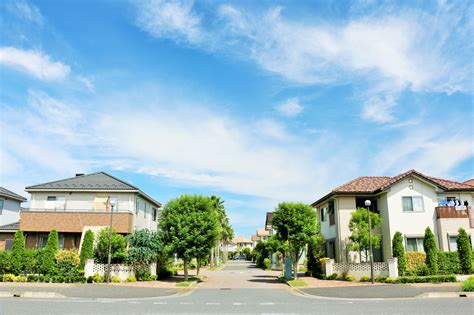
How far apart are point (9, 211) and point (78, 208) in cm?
1053

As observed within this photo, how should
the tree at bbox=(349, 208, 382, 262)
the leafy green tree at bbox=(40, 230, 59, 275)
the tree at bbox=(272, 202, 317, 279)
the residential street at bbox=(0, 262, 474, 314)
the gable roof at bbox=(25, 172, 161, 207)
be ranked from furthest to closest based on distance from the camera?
the gable roof at bbox=(25, 172, 161, 207) → the tree at bbox=(349, 208, 382, 262) → the tree at bbox=(272, 202, 317, 279) → the leafy green tree at bbox=(40, 230, 59, 275) → the residential street at bbox=(0, 262, 474, 314)

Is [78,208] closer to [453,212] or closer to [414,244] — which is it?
[414,244]

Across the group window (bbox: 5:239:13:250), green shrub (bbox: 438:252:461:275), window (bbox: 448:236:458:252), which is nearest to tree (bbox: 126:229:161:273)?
window (bbox: 5:239:13:250)

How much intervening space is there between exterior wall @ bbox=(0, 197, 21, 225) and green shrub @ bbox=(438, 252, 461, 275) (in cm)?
3664

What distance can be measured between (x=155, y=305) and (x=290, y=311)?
18.0 feet

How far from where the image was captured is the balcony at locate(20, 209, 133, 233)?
31062mm

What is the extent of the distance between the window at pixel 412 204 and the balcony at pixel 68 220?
815 inches

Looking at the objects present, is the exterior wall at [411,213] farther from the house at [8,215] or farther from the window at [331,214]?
the house at [8,215]

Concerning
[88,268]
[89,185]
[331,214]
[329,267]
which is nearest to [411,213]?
[331,214]

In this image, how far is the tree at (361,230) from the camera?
27109 mm

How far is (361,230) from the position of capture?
89.5 feet

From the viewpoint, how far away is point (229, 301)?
55.6 feet

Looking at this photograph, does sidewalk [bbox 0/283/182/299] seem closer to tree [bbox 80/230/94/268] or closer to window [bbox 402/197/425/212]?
tree [bbox 80/230/94/268]

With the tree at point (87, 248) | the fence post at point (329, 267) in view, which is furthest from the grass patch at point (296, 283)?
the tree at point (87, 248)
